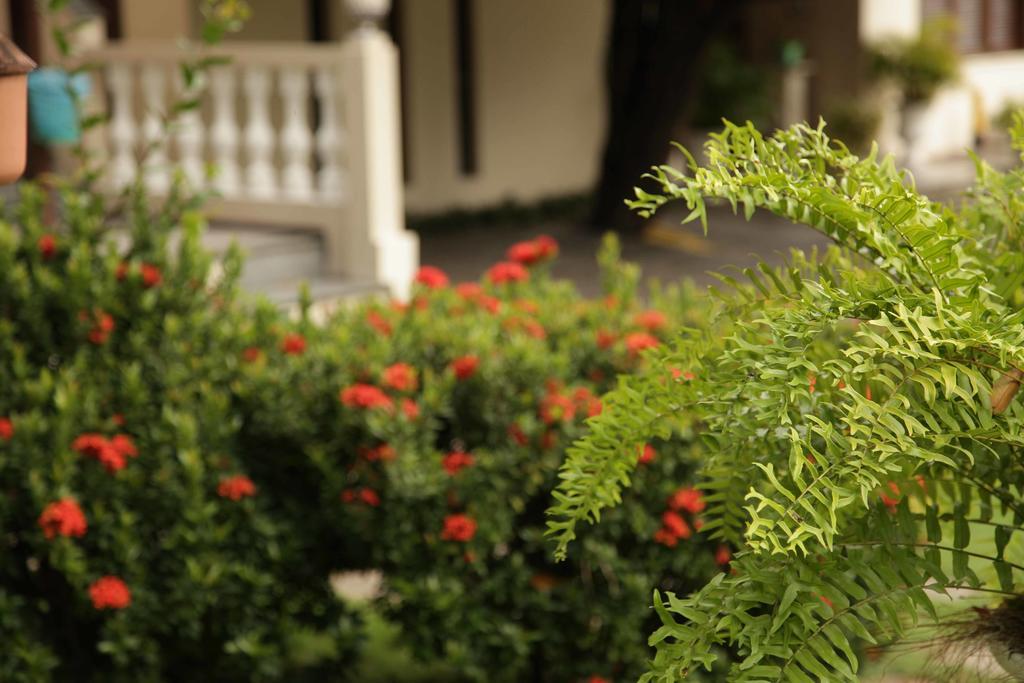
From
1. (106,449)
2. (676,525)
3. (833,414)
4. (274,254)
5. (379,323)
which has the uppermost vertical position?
(833,414)

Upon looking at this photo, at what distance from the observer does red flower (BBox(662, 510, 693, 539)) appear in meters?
3.87

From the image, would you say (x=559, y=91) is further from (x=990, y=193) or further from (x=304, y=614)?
(x=990, y=193)

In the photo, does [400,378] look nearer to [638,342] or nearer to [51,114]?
[638,342]

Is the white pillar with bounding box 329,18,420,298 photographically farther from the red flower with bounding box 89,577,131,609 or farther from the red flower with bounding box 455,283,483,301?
the red flower with bounding box 89,577,131,609

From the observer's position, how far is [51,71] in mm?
7945

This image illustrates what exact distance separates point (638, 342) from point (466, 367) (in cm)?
49

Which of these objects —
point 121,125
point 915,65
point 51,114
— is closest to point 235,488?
point 51,114

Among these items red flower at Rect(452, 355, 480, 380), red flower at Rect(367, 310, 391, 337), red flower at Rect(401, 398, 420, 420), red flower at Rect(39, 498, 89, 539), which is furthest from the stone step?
red flower at Rect(39, 498, 89, 539)

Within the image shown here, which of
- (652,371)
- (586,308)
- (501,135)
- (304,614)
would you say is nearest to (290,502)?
(304,614)

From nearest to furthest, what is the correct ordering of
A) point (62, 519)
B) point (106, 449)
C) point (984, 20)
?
point (62, 519) → point (106, 449) → point (984, 20)

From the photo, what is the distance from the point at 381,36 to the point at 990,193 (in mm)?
6293

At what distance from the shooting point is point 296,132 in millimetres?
8609

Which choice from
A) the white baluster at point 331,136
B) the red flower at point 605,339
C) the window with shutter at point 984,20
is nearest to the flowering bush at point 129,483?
the red flower at point 605,339

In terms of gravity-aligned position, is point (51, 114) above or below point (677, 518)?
above
